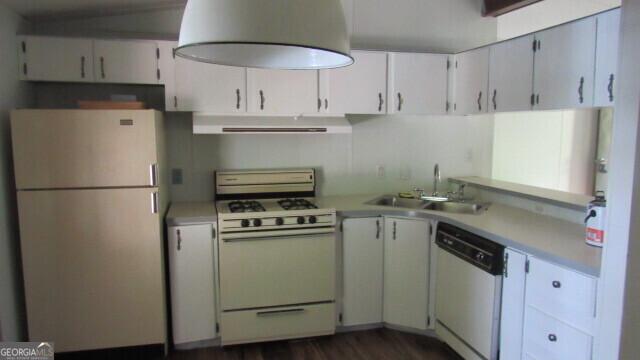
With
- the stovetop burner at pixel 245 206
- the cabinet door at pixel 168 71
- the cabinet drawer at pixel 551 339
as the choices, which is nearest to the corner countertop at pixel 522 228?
the cabinet drawer at pixel 551 339

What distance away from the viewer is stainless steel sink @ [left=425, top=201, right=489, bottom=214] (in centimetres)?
341

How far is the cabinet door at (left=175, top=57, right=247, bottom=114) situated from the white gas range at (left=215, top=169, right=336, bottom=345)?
74 cm

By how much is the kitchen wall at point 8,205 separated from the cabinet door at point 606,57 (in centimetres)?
336

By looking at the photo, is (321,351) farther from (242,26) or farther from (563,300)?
(242,26)

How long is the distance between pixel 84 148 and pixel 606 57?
9.75ft

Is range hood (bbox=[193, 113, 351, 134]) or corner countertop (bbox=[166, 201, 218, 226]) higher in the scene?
range hood (bbox=[193, 113, 351, 134])

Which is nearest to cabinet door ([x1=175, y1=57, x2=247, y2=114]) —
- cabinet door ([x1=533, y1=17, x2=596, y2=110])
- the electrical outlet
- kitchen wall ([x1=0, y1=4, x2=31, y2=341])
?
the electrical outlet

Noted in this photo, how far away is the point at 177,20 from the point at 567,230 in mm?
3007

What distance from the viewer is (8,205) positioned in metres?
2.69

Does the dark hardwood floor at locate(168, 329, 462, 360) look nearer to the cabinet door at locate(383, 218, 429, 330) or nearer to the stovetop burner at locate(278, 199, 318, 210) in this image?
the cabinet door at locate(383, 218, 429, 330)

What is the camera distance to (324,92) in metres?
3.35

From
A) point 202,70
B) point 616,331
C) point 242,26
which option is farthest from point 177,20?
point 616,331

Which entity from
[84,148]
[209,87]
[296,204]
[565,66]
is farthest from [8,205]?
[565,66]

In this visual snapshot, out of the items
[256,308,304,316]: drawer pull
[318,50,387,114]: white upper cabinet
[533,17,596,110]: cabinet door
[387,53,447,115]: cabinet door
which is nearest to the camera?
[533,17,596,110]: cabinet door
